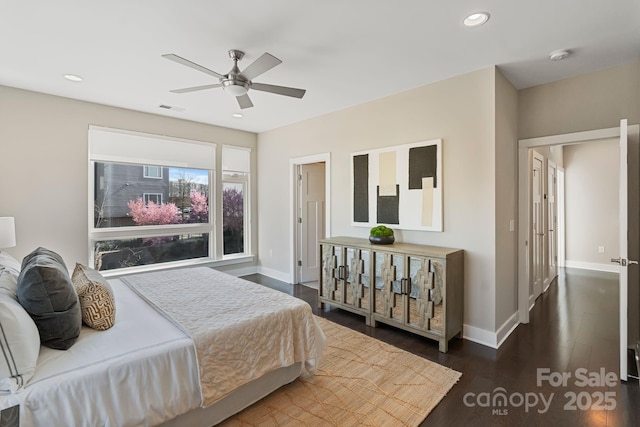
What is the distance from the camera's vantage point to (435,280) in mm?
2846

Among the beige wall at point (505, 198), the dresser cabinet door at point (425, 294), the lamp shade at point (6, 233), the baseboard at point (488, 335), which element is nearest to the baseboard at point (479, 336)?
the baseboard at point (488, 335)

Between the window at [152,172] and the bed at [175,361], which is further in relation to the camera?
the window at [152,172]

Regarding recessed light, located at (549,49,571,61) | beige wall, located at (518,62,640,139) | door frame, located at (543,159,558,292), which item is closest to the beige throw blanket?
recessed light, located at (549,49,571,61)

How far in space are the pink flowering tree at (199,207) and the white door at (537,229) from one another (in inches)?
187

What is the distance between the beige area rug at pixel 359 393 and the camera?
1922 mm

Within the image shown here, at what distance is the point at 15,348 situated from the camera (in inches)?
51.2

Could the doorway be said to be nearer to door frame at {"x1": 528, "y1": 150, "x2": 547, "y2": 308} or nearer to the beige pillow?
door frame at {"x1": 528, "y1": 150, "x2": 547, "y2": 308}

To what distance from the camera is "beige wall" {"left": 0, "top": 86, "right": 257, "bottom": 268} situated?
3396mm

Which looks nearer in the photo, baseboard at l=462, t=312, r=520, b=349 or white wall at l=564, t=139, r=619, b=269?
baseboard at l=462, t=312, r=520, b=349

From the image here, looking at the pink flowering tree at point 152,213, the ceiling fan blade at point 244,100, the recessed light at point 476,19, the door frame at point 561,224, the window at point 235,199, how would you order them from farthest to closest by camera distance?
the door frame at point 561,224
the window at point 235,199
the pink flowering tree at point 152,213
the ceiling fan blade at point 244,100
the recessed light at point 476,19

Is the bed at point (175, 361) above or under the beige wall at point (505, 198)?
under

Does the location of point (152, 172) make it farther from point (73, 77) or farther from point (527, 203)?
point (527, 203)

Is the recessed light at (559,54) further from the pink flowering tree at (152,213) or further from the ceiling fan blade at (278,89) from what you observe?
the pink flowering tree at (152,213)

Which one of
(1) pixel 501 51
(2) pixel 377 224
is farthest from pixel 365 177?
(1) pixel 501 51
